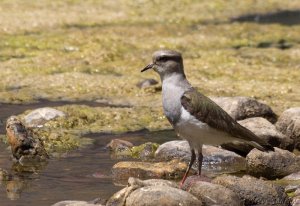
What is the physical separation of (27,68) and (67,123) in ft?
14.9

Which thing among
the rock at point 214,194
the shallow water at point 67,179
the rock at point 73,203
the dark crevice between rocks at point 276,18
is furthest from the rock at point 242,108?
the dark crevice between rocks at point 276,18

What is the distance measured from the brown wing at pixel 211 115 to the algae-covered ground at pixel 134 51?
13.8 feet

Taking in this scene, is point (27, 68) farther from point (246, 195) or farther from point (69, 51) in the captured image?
point (246, 195)

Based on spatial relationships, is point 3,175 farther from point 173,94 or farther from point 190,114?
point 190,114

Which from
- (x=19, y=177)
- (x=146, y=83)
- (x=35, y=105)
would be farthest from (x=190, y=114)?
(x=146, y=83)

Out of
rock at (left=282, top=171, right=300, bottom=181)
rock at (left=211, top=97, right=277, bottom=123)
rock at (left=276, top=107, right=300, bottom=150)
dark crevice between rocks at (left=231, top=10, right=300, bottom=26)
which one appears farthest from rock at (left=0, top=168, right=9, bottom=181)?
dark crevice between rocks at (left=231, top=10, right=300, bottom=26)

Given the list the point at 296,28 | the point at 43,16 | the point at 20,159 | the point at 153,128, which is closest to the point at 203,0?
the point at 296,28

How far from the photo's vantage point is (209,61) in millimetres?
20984

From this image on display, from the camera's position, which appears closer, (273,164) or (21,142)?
(273,164)

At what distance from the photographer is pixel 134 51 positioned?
71.4ft

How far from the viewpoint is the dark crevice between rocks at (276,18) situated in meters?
25.8

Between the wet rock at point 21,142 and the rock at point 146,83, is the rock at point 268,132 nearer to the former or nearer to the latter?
the wet rock at point 21,142

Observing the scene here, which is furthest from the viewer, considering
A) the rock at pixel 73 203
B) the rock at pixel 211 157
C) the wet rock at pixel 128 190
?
the rock at pixel 211 157

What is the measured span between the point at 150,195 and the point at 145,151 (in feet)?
12.8
